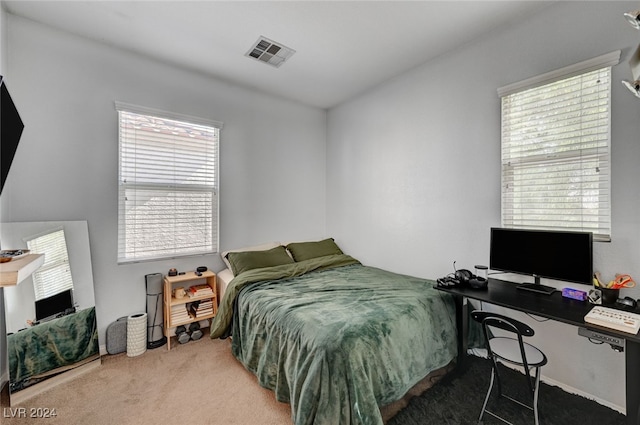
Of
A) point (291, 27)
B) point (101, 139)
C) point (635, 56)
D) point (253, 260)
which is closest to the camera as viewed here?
point (635, 56)

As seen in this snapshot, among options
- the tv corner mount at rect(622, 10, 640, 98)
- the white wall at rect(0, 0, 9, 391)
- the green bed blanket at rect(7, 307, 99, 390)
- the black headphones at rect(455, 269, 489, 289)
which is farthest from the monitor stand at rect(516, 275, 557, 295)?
the white wall at rect(0, 0, 9, 391)

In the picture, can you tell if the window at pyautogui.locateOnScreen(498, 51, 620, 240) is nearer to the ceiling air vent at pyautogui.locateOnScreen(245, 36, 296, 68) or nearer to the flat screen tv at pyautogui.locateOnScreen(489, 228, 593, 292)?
the flat screen tv at pyautogui.locateOnScreen(489, 228, 593, 292)

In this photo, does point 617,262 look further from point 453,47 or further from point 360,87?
point 360,87

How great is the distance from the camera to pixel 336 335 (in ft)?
5.08

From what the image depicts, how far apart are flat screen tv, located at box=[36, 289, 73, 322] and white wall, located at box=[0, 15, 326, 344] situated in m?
0.27

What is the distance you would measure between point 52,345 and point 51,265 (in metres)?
0.64

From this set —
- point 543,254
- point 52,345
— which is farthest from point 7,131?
point 543,254

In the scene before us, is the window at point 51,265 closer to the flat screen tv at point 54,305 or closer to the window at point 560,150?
the flat screen tv at point 54,305

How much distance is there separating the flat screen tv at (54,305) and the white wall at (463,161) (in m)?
3.09

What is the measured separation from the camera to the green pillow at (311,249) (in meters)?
3.54

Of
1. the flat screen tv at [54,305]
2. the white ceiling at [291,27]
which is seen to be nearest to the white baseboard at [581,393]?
the white ceiling at [291,27]

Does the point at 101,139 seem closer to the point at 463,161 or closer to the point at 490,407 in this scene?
the point at 463,161

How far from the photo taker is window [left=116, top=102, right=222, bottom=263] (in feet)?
8.77

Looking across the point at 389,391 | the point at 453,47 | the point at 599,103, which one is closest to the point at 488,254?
the point at 599,103
